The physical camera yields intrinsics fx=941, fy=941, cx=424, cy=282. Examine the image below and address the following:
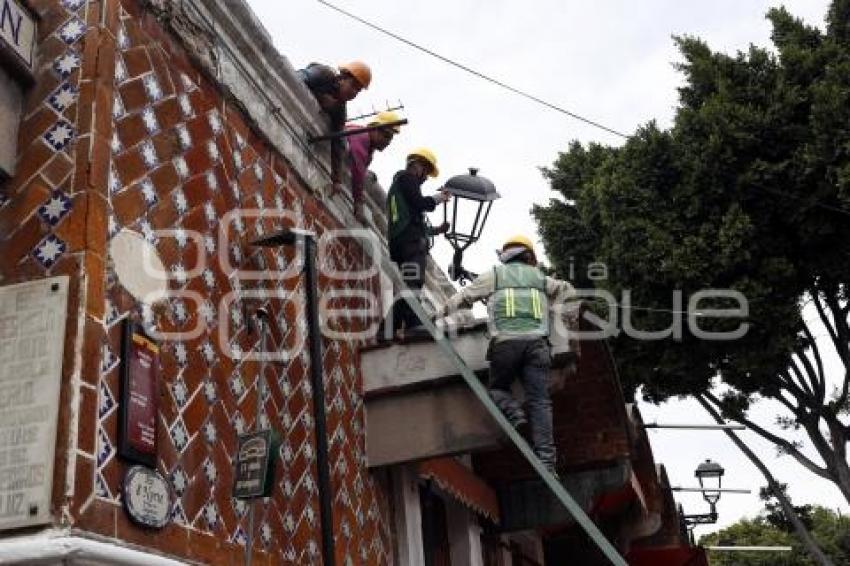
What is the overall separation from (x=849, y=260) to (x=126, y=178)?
10329 millimetres

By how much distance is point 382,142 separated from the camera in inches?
297

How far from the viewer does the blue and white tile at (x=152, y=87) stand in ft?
14.9

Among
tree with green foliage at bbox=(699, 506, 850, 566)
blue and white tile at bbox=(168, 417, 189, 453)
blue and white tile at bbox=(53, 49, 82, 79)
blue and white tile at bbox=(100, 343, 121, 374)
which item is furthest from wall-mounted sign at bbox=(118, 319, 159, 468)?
tree with green foliage at bbox=(699, 506, 850, 566)

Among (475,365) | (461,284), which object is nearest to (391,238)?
(461,284)

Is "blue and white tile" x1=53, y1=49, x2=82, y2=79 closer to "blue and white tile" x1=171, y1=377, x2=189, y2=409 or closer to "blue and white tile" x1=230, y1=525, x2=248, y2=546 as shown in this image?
"blue and white tile" x1=171, y1=377, x2=189, y2=409

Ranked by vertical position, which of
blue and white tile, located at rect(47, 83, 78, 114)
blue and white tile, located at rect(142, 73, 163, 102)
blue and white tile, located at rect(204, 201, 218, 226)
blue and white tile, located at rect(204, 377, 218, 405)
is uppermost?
blue and white tile, located at rect(142, 73, 163, 102)

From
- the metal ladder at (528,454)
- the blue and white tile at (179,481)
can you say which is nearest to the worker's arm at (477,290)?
the metal ladder at (528,454)

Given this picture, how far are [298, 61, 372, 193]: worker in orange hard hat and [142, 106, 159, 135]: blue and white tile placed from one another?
2.50m

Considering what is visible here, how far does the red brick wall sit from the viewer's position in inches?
144

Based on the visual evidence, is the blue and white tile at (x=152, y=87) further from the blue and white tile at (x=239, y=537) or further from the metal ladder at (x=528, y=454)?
the blue and white tile at (x=239, y=537)

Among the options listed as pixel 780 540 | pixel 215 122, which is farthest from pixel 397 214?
pixel 780 540

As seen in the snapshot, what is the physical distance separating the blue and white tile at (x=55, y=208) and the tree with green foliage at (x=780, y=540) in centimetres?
3126

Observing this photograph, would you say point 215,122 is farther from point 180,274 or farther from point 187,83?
point 180,274

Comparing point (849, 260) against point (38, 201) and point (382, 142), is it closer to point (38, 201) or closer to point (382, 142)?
point (382, 142)
